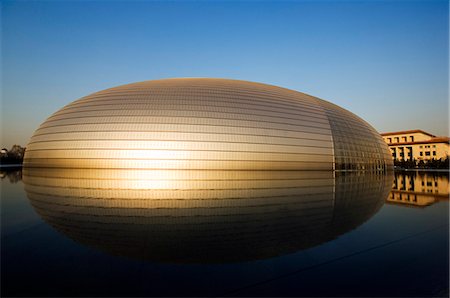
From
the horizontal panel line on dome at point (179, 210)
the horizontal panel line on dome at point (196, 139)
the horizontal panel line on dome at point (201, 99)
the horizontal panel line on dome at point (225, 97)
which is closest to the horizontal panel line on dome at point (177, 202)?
the horizontal panel line on dome at point (179, 210)

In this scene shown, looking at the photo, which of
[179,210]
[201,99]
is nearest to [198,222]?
[179,210]

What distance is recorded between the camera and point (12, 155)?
82.8 m

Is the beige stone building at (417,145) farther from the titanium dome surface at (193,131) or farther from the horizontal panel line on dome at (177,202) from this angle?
the horizontal panel line on dome at (177,202)

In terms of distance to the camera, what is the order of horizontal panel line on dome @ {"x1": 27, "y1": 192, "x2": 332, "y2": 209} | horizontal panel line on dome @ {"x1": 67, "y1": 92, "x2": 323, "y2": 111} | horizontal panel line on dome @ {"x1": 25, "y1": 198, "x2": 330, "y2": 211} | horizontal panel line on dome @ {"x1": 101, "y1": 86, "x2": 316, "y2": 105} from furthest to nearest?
horizontal panel line on dome @ {"x1": 101, "y1": 86, "x2": 316, "y2": 105} → horizontal panel line on dome @ {"x1": 67, "y1": 92, "x2": 323, "y2": 111} → horizontal panel line on dome @ {"x1": 27, "y1": 192, "x2": 332, "y2": 209} → horizontal panel line on dome @ {"x1": 25, "y1": 198, "x2": 330, "y2": 211}

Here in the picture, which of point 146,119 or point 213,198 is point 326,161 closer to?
point 146,119

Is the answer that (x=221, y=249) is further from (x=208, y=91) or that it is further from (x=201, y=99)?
(x=208, y=91)

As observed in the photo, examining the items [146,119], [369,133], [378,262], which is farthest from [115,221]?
[369,133]

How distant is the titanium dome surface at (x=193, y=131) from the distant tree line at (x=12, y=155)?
51059 mm

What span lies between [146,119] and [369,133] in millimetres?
27627

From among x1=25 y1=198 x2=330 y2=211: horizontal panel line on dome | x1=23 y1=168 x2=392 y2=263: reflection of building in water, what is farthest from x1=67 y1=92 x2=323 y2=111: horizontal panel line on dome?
x1=25 y1=198 x2=330 y2=211: horizontal panel line on dome

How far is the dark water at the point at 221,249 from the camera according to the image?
159 inches

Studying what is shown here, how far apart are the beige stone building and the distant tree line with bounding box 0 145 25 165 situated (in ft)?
332

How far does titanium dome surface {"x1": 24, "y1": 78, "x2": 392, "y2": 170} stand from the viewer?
2422 cm

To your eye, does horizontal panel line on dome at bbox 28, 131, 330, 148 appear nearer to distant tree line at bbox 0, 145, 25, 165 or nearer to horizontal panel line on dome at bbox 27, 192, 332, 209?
horizontal panel line on dome at bbox 27, 192, 332, 209
